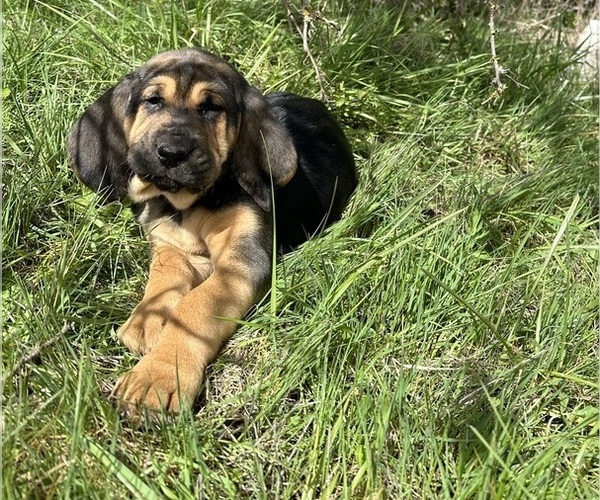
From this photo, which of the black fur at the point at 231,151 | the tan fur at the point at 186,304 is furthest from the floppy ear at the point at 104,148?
the tan fur at the point at 186,304

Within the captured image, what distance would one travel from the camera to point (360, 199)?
13.6 feet

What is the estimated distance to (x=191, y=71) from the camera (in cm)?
372

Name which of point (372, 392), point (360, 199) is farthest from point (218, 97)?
point (372, 392)

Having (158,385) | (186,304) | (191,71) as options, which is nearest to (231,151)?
(191,71)

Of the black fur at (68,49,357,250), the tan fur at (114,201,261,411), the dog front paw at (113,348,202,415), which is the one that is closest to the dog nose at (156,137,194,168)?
the black fur at (68,49,357,250)

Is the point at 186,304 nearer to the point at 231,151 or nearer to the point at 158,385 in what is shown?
the point at 158,385

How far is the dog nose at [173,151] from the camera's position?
3416 mm

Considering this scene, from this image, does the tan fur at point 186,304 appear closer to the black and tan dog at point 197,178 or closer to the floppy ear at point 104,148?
the black and tan dog at point 197,178

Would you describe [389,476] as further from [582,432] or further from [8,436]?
[8,436]

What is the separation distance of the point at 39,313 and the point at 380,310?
1.31 metres

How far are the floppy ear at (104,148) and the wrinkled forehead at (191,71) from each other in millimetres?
167

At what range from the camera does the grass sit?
2.58 m

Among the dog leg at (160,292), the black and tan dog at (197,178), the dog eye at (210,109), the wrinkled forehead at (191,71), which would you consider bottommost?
the dog leg at (160,292)

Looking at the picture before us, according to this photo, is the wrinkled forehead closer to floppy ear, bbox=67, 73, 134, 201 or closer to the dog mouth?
floppy ear, bbox=67, 73, 134, 201
